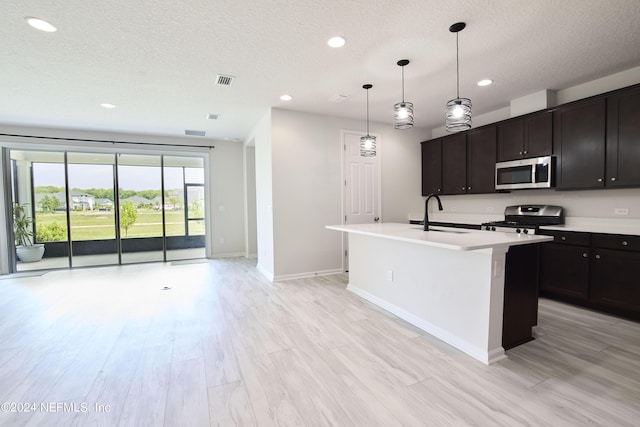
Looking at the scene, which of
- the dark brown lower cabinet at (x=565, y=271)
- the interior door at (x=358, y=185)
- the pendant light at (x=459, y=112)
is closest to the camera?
the pendant light at (x=459, y=112)

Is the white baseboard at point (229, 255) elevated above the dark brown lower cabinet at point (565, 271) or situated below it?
below

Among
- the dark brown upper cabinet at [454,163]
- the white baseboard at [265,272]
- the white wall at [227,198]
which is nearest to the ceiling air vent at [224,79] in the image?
the white baseboard at [265,272]

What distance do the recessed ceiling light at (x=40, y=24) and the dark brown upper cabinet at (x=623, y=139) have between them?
18.5ft

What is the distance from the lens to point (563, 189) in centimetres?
369

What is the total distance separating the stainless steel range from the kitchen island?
57.3 inches

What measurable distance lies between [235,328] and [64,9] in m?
3.06

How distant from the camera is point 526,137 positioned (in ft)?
13.2

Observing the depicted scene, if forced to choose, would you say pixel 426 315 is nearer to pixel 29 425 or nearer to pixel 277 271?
pixel 277 271

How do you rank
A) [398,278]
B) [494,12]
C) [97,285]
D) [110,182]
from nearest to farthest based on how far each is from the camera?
[494,12] → [398,278] → [97,285] → [110,182]

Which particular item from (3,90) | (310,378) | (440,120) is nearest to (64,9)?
(3,90)

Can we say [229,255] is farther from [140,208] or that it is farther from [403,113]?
[403,113]

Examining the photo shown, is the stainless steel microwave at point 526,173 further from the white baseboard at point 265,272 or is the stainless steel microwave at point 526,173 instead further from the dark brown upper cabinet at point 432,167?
the white baseboard at point 265,272

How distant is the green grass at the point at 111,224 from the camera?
18.9ft

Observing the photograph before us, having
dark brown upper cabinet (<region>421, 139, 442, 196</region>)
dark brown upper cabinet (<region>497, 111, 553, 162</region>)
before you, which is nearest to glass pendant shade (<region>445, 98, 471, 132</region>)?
dark brown upper cabinet (<region>497, 111, 553, 162</region>)
